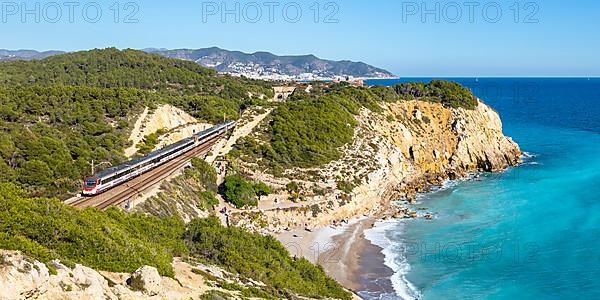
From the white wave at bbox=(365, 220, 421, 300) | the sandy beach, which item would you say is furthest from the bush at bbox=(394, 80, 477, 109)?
the sandy beach

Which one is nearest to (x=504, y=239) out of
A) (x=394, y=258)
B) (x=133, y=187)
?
(x=394, y=258)

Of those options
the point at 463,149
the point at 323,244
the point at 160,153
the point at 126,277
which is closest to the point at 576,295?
the point at 323,244

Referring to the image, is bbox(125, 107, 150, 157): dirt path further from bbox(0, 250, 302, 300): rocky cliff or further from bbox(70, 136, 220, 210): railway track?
bbox(0, 250, 302, 300): rocky cliff

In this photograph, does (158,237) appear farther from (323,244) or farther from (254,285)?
(323,244)

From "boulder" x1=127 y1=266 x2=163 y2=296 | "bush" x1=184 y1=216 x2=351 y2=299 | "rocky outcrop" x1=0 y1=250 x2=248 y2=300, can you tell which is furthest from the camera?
"bush" x1=184 y1=216 x2=351 y2=299

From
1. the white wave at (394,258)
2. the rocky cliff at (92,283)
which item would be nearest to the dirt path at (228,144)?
the white wave at (394,258)
